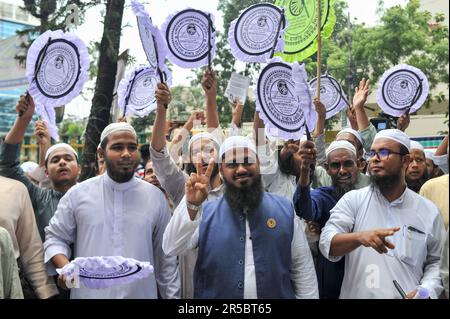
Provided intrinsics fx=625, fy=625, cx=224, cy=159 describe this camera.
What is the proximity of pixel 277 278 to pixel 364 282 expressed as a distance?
1.74ft

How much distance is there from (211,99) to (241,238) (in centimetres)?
178

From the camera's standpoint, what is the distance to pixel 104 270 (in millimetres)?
3361

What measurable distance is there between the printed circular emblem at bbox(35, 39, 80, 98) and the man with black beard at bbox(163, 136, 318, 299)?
152 cm

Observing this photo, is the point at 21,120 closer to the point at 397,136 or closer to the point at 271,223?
the point at 271,223

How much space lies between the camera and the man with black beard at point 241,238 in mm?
3463

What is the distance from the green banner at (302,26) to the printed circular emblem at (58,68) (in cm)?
175

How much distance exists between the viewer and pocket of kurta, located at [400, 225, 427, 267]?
3531 millimetres

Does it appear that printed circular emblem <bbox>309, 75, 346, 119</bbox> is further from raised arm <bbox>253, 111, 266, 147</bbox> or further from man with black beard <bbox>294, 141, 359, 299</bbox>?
man with black beard <bbox>294, 141, 359, 299</bbox>

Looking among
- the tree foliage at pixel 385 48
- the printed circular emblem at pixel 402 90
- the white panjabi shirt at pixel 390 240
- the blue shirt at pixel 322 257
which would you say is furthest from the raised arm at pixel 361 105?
the tree foliage at pixel 385 48

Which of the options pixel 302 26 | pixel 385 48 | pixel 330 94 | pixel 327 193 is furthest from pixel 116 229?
pixel 385 48

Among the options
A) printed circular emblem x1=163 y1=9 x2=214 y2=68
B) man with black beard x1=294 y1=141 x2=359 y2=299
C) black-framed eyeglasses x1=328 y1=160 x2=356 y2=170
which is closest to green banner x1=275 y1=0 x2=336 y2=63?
printed circular emblem x1=163 y1=9 x2=214 y2=68

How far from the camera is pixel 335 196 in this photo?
4.24 m
